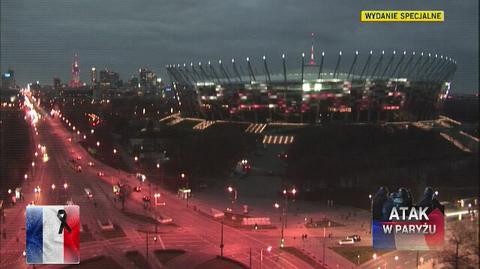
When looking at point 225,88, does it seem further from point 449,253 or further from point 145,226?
point 449,253

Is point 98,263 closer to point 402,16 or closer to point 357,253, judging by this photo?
point 357,253

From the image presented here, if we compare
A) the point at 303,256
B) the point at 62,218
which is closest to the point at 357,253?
the point at 303,256

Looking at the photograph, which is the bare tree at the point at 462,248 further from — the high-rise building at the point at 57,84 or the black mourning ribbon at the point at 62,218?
the high-rise building at the point at 57,84

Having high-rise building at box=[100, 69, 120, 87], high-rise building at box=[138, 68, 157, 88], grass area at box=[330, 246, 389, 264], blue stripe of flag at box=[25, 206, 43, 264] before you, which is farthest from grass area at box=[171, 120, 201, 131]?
blue stripe of flag at box=[25, 206, 43, 264]

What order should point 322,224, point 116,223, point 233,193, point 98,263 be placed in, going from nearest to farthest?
point 98,263, point 116,223, point 322,224, point 233,193

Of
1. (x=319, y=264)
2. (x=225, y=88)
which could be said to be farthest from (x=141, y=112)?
(x=319, y=264)
